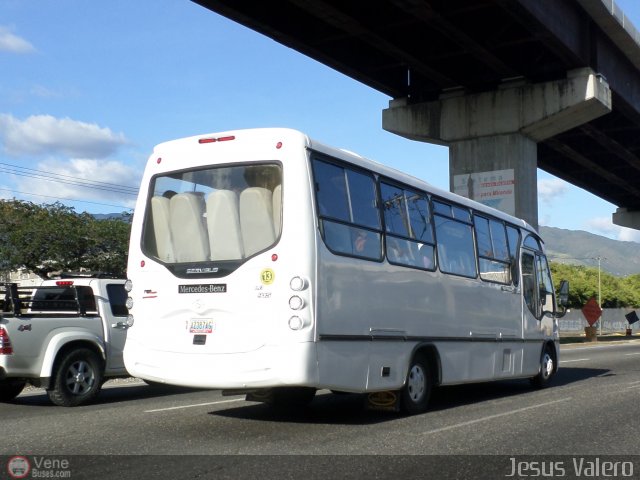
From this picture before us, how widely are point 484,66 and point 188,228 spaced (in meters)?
22.4

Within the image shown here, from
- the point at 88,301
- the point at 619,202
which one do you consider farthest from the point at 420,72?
the point at 619,202

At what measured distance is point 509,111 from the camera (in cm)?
3153

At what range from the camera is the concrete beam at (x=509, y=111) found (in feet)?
96.3

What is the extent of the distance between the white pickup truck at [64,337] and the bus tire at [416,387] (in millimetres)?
4609

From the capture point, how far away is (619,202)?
201 feet

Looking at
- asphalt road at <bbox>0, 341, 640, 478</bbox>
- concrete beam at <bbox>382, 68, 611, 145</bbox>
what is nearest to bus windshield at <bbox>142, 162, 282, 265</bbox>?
asphalt road at <bbox>0, 341, 640, 478</bbox>

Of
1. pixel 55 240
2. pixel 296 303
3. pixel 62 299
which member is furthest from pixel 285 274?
pixel 55 240

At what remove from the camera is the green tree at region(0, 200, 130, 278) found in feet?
193

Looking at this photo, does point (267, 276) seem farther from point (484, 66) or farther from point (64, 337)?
point (484, 66)

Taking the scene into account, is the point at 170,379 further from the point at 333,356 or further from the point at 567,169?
the point at 567,169

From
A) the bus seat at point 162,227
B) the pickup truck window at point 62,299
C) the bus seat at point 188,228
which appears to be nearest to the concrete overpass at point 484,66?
the pickup truck window at point 62,299

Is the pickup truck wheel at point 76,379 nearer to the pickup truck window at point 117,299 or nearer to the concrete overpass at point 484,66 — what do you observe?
the pickup truck window at point 117,299

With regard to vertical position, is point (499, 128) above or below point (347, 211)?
above

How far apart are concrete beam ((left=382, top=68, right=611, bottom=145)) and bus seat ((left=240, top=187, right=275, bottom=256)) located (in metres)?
22.3
